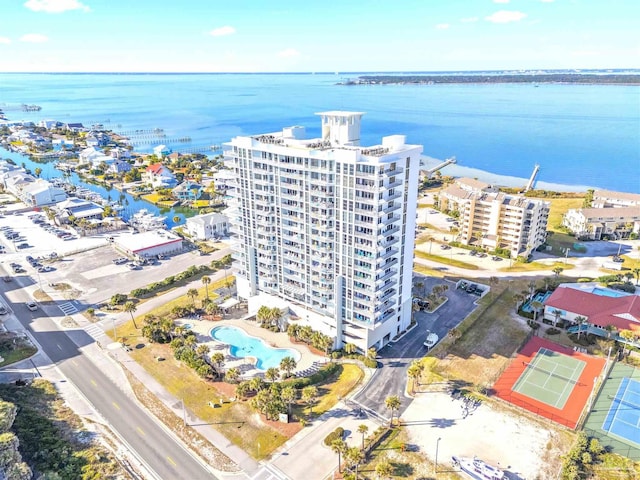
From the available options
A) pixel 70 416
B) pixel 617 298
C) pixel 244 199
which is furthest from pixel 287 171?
pixel 617 298

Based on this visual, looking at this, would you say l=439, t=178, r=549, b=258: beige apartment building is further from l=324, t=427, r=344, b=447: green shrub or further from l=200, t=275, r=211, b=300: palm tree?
l=324, t=427, r=344, b=447: green shrub

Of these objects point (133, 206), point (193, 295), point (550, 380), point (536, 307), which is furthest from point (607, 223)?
point (133, 206)

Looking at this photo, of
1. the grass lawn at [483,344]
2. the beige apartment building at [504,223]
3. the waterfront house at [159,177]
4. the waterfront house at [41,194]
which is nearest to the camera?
the grass lawn at [483,344]

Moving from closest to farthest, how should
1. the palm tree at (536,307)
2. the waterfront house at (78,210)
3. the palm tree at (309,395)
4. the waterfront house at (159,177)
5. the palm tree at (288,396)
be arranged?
the palm tree at (288,396)
the palm tree at (309,395)
the palm tree at (536,307)
the waterfront house at (78,210)
the waterfront house at (159,177)

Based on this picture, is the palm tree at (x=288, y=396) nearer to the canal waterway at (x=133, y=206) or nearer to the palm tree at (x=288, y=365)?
the palm tree at (x=288, y=365)

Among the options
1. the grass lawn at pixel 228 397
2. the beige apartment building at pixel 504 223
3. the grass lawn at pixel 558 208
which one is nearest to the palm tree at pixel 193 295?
the grass lawn at pixel 228 397

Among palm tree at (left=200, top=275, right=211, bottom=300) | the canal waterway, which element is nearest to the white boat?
palm tree at (left=200, top=275, right=211, bottom=300)

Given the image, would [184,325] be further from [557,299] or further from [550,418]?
[557,299]
